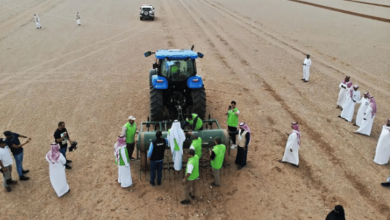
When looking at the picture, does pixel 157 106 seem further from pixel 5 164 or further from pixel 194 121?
pixel 5 164

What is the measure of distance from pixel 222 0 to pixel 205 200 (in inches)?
1574

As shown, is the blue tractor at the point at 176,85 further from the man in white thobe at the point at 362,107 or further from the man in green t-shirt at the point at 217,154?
the man in white thobe at the point at 362,107

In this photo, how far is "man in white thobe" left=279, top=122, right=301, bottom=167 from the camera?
8055mm

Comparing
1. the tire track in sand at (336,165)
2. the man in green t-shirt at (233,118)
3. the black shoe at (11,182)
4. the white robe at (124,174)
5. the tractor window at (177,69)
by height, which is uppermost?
the tractor window at (177,69)

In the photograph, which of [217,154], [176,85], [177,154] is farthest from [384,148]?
[176,85]

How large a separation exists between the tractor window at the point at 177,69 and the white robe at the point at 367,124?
225 inches

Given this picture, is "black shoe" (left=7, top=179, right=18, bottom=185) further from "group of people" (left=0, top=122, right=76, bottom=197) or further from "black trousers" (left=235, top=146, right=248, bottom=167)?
"black trousers" (left=235, top=146, right=248, bottom=167)

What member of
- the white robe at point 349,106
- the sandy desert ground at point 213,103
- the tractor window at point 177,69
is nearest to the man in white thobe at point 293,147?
the sandy desert ground at point 213,103

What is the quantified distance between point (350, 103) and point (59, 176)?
9646mm

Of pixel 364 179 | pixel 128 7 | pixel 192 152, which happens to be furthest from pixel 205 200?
pixel 128 7

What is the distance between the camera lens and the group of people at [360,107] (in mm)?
9953

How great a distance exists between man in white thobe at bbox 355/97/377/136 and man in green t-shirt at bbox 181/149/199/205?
6418 millimetres

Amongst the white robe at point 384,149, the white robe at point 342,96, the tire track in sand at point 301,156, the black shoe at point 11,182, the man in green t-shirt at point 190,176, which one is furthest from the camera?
the white robe at point 342,96

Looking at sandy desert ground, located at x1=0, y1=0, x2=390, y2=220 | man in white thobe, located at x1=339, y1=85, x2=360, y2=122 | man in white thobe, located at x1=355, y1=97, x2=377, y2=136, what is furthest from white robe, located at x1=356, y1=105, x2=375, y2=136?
man in white thobe, located at x1=339, y1=85, x2=360, y2=122
